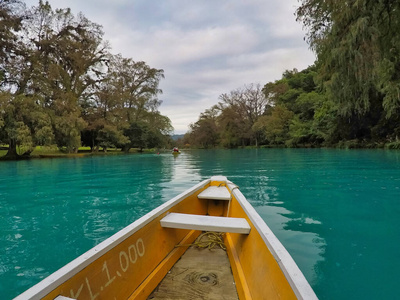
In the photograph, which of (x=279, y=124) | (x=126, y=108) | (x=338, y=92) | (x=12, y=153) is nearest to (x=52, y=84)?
(x=12, y=153)

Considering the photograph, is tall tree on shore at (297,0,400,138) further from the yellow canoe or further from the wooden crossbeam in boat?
the yellow canoe

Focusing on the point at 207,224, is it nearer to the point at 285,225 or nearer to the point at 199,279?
the point at 199,279

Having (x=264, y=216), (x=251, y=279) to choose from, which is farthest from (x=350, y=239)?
(x=251, y=279)

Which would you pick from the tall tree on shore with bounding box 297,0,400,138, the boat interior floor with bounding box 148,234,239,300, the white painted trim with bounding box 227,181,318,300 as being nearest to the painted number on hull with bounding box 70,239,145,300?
the boat interior floor with bounding box 148,234,239,300

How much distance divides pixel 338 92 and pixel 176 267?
8.10m

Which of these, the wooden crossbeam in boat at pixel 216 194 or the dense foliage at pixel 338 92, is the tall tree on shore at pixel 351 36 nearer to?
the dense foliage at pixel 338 92

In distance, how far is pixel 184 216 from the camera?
7.45 ft

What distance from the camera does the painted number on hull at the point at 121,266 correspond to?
1240 mm

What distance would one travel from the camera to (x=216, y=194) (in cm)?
336

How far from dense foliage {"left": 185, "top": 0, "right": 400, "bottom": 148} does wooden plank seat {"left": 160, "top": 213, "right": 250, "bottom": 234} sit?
6.13 m

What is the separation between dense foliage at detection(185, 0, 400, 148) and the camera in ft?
20.5

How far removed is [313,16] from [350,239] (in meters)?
7.22

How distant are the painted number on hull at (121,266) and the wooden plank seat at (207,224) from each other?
353mm

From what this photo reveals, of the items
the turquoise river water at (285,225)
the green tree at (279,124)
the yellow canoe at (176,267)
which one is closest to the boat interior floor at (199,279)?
the yellow canoe at (176,267)
